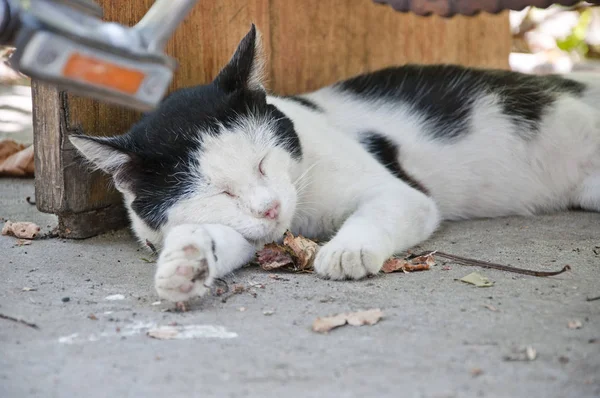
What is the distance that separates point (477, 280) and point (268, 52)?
202 centimetres

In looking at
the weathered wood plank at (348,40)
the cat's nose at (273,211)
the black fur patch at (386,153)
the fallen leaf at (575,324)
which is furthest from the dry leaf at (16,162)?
the fallen leaf at (575,324)

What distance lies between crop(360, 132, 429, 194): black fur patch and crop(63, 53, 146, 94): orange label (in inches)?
77.4

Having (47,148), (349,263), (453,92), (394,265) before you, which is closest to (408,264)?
(394,265)

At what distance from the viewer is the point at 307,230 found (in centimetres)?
289

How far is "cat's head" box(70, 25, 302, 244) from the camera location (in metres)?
2.44

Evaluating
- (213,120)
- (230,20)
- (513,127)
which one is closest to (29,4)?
(213,120)

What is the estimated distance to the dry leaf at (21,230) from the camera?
3.00m

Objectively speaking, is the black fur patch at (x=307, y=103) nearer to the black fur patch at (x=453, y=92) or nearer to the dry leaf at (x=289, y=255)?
the black fur patch at (x=453, y=92)

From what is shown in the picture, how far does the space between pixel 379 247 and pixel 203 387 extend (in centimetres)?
104

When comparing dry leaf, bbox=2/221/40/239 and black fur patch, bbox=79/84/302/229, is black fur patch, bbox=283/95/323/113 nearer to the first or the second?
black fur patch, bbox=79/84/302/229

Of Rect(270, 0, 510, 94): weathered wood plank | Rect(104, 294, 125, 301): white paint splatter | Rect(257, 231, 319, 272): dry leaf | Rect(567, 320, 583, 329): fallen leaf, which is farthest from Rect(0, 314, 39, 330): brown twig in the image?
Rect(270, 0, 510, 94): weathered wood plank

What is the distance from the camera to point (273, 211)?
243 centimetres

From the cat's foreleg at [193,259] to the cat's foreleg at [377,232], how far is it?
315mm

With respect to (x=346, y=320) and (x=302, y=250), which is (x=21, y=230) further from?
(x=346, y=320)
